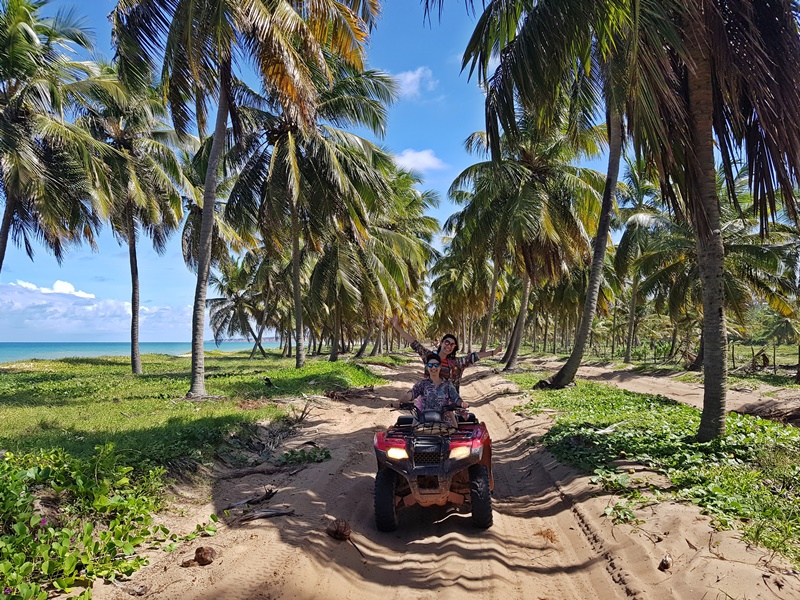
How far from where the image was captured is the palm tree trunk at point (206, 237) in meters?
10.3

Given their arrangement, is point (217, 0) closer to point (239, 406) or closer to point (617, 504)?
point (239, 406)

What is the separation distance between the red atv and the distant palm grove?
11.1 feet

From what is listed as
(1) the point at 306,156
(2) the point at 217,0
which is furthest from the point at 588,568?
(1) the point at 306,156

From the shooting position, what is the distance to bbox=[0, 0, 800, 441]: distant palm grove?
18.6 ft

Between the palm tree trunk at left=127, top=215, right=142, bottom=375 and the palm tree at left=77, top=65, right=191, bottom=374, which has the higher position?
the palm tree at left=77, top=65, right=191, bottom=374

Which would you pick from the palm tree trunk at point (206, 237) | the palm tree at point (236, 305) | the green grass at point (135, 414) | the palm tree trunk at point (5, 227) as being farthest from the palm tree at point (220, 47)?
the palm tree at point (236, 305)

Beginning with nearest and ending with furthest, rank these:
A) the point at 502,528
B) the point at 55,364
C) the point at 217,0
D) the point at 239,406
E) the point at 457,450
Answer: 1. the point at 457,450
2. the point at 502,528
3. the point at 217,0
4. the point at 239,406
5. the point at 55,364

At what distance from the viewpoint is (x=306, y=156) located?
620 inches

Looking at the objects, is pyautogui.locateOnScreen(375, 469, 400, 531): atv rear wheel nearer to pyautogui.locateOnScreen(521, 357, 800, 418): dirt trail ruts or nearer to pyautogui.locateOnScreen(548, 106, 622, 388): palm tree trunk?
pyautogui.locateOnScreen(521, 357, 800, 418): dirt trail ruts

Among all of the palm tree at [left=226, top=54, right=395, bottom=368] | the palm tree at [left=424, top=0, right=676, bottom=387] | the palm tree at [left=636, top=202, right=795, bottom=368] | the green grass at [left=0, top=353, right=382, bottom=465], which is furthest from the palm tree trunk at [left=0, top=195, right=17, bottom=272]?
the palm tree at [left=636, top=202, right=795, bottom=368]

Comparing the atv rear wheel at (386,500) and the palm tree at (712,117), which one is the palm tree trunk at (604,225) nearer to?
the palm tree at (712,117)

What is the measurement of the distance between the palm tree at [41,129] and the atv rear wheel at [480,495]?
12617 mm

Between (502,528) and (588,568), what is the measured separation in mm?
990

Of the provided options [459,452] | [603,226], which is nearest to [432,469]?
[459,452]
